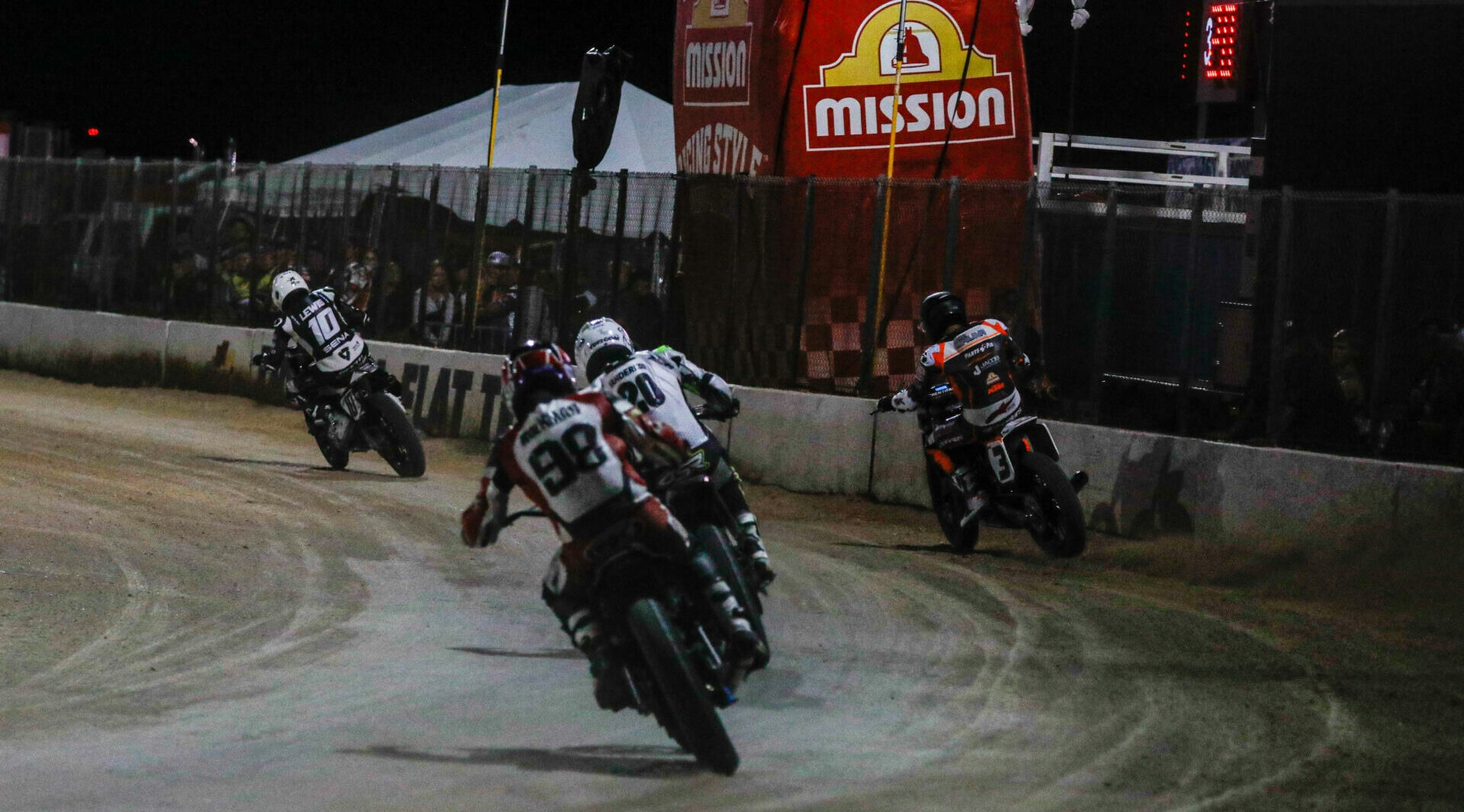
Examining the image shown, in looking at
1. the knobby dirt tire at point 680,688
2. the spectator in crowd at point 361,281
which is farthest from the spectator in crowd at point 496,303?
the knobby dirt tire at point 680,688

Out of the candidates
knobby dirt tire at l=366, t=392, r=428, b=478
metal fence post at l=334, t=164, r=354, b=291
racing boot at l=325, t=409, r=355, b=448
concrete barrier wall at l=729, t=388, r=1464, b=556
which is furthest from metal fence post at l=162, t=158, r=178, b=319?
concrete barrier wall at l=729, t=388, r=1464, b=556

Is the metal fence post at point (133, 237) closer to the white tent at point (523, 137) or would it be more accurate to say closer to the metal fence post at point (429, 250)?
the white tent at point (523, 137)

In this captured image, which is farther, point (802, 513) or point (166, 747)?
point (802, 513)

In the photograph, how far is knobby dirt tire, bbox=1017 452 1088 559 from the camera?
443 inches

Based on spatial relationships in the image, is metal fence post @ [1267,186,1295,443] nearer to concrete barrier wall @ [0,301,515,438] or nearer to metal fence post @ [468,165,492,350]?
concrete barrier wall @ [0,301,515,438]

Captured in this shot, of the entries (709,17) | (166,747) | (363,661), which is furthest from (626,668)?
(709,17)

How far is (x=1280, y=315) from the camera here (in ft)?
40.5

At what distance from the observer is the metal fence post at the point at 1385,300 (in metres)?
11.7

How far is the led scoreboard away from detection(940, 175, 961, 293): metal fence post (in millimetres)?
3640

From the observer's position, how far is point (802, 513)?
46.9 feet

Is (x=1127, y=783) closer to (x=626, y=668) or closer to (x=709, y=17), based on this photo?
(x=626, y=668)

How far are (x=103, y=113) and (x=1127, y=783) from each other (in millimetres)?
41888

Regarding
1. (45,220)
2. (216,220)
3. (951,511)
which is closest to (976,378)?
(951,511)

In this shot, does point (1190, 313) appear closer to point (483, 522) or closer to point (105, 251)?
point (483, 522)
